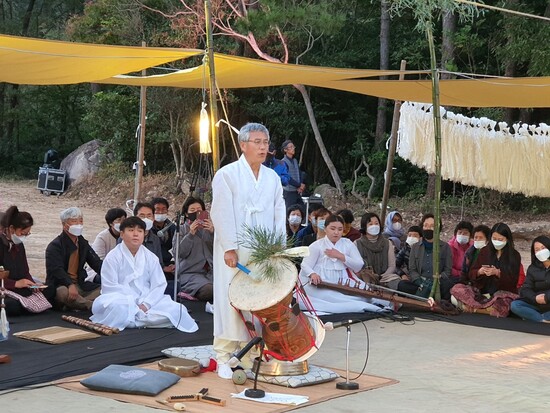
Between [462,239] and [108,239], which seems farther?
[462,239]

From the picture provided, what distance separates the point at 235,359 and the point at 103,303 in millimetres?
2190

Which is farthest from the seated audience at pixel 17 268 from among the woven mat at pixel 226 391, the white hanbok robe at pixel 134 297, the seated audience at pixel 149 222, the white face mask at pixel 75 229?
the woven mat at pixel 226 391

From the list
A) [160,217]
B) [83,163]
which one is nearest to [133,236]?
[160,217]

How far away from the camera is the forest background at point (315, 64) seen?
15.2 metres

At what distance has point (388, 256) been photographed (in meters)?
8.48

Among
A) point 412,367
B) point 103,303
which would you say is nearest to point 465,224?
point 412,367

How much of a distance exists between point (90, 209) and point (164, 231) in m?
9.68

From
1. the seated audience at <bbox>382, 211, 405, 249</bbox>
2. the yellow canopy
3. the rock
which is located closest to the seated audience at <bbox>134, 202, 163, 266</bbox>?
the yellow canopy

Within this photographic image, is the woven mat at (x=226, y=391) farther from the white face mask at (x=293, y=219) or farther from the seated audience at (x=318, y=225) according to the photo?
the white face mask at (x=293, y=219)

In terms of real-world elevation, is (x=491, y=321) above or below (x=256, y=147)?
below

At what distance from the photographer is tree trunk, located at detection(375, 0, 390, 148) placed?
16891 mm

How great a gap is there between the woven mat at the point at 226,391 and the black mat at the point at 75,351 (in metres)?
0.24

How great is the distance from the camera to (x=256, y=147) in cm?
538

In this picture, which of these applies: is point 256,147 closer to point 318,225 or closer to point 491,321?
point 318,225
